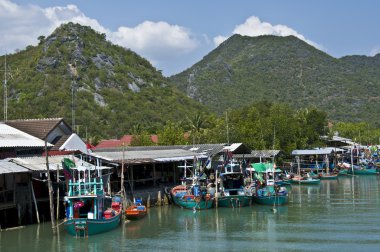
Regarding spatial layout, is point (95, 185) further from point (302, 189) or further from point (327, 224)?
point (302, 189)

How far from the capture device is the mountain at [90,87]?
85.4 metres

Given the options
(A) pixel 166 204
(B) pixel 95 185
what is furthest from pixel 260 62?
(B) pixel 95 185

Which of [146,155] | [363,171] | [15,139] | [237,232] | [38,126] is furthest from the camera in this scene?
[363,171]

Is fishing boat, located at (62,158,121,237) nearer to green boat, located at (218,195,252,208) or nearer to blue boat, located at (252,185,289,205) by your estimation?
green boat, located at (218,195,252,208)

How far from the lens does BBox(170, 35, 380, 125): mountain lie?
429 feet

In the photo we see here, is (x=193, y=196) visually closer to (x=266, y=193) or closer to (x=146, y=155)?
(x=266, y=193)

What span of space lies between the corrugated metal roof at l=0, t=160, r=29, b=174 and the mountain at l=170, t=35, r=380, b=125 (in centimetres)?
8877

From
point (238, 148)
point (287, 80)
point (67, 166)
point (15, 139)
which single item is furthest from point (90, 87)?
point (67, 166)

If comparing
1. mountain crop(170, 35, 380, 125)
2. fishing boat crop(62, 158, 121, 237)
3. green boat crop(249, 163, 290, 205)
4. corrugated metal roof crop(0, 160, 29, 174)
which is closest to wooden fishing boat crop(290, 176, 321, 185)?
green boat crop(249, 163, 290, 205)

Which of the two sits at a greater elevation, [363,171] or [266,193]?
[363,171]

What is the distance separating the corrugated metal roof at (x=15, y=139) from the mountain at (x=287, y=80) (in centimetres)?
8145

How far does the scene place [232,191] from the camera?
138 ft

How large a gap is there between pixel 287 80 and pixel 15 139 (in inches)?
4362

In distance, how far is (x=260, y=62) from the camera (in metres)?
151
